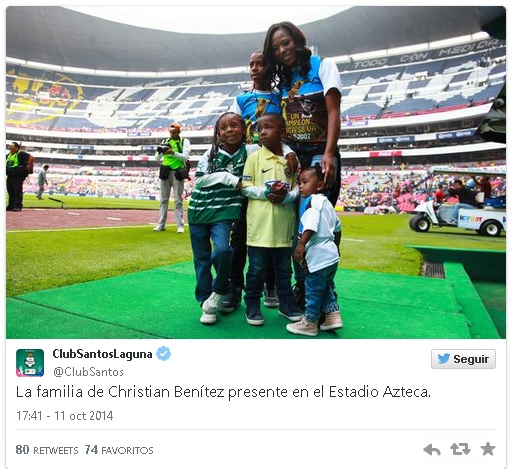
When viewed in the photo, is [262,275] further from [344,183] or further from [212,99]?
[212,99]

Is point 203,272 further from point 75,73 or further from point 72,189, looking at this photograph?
point 75,73

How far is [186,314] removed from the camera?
67.0 inches

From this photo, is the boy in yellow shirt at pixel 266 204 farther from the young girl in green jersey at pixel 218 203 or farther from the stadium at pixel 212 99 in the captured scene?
the stadium at pixel 212 99

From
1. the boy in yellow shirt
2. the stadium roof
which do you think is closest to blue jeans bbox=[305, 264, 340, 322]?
the boy in yellow shirt

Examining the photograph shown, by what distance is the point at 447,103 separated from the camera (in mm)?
27828

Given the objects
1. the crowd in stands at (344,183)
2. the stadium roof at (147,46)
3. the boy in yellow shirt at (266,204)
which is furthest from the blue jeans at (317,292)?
the stadium roof at (147,46)

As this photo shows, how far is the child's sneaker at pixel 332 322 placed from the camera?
1564 millimetres

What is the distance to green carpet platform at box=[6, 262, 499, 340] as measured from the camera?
1454mm

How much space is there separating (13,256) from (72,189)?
2957 cm
